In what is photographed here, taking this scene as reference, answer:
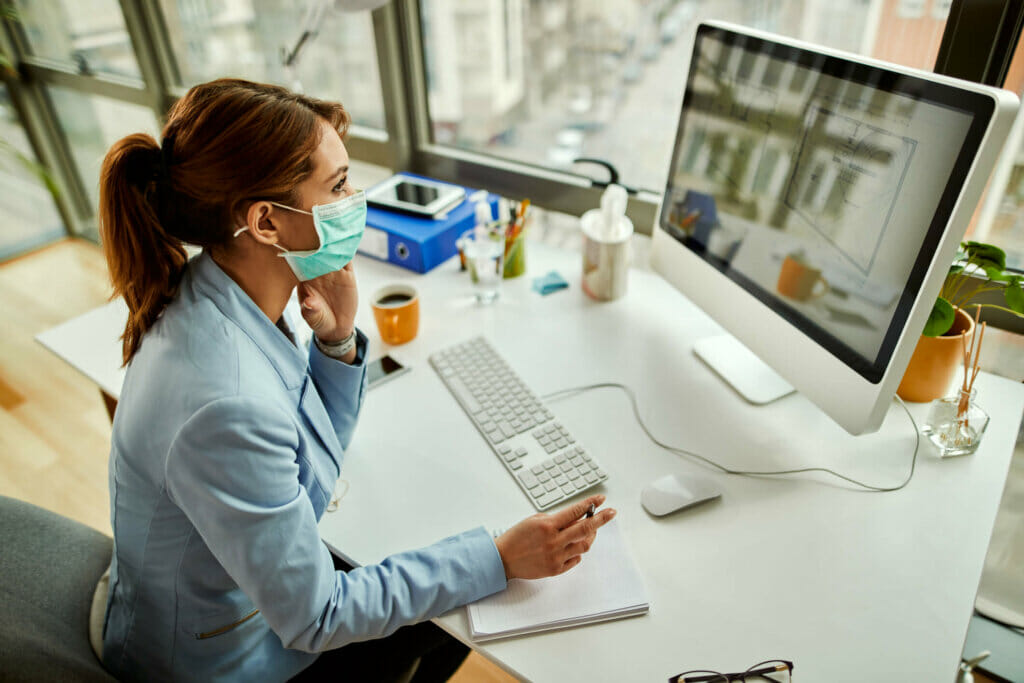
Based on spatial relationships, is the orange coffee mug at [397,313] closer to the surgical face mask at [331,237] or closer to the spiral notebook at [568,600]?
the surgical face mask at [331,237]

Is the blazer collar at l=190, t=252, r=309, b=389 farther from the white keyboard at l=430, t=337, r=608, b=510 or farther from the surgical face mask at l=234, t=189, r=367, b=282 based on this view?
the white keyboard at l=430, t=337, r=608, b=510

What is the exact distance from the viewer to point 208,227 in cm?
85

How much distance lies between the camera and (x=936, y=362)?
1064 millimetres

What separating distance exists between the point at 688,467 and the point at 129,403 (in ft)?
2.58

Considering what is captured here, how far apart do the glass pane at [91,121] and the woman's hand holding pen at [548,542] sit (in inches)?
101

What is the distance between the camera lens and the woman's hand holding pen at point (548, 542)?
32.8 inches

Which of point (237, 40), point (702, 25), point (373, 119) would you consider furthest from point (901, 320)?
point (237, 40)

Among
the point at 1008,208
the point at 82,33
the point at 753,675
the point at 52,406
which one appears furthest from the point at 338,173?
the point at 82,33

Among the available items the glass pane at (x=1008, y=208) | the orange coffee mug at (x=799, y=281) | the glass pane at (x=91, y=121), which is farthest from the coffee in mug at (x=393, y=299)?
the glass pane at (x=91, y=121)

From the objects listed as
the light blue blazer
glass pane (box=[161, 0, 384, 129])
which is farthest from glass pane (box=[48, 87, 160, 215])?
the light blue blazer

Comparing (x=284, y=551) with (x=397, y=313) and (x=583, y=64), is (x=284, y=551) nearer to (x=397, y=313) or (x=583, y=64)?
(x=397, y=313)

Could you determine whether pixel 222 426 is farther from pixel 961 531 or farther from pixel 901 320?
pixel 961 531

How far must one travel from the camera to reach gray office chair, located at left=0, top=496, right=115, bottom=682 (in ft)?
2.41

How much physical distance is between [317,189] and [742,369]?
800 millimetres
